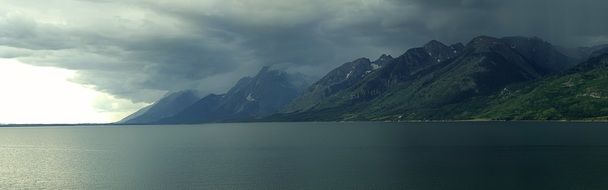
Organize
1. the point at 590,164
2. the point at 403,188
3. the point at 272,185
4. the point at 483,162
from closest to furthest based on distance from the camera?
1. the point at 403,188
2. the point at 272,185
3. the point at 590,164
4. the point at 483,162

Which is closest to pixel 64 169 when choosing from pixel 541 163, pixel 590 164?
pixel 541 163

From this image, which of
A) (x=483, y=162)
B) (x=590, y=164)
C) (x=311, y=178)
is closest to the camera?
(x=311, y=178)

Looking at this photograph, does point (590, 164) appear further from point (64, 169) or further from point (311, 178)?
point (64, 169)

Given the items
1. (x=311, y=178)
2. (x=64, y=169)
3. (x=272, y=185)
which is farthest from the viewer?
(x=64, y=169)

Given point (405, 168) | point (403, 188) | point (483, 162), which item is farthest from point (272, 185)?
point (483, 162)

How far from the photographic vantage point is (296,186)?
13838 centimetres

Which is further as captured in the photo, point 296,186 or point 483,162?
point 483,162

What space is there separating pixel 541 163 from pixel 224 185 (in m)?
108

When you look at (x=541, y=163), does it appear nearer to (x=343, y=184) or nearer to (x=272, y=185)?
(x=343, y=184)

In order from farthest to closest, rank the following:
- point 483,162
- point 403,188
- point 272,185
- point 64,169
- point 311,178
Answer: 1. point 64,169
2. point 483,162
3. point 311,178
4. point 272,185
5. point 403,188

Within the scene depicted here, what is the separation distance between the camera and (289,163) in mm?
195500

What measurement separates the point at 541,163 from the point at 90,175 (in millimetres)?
152254

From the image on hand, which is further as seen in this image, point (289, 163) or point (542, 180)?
point (289, 163)

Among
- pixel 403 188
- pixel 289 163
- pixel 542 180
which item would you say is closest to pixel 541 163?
pixel 542 180
